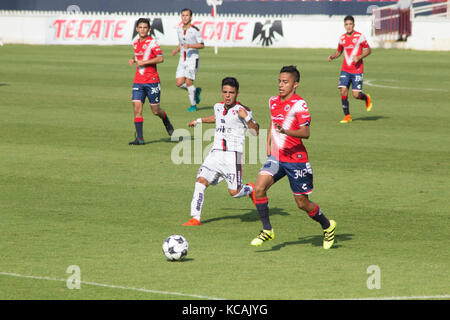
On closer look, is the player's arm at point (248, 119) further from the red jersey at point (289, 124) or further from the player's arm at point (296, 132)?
the player's arm at point (296, 132)

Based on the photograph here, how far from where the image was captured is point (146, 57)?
16.8m

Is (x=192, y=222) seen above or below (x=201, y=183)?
below

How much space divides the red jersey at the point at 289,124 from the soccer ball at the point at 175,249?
56.0 inches

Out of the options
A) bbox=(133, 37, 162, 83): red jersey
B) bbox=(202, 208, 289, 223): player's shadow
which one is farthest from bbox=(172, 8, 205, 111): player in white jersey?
bbox=(202, 208, 289, 223): player's shadow

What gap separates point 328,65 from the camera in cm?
3650

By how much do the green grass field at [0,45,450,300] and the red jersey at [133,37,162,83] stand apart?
1.27 metres

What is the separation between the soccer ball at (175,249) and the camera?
8.67 metres

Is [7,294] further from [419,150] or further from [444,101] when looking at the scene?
[444,101]

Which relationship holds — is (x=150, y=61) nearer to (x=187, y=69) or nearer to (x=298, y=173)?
(x=187, y=69)

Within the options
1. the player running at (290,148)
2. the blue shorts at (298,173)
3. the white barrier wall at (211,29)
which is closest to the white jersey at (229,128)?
the player running at (290,148)

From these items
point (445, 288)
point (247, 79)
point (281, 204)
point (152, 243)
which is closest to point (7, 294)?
point (152, 243)

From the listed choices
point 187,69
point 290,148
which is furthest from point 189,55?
point 290,148

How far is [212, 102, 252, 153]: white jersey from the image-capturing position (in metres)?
10.5

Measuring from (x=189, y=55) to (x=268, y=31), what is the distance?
Result: 26.9 metres
